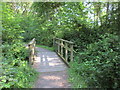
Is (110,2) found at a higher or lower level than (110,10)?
higher

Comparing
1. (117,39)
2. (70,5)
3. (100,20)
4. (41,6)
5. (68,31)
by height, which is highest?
(41,6)

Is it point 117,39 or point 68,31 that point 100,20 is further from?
point 117,39

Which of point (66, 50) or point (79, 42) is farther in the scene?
point (79, 42)

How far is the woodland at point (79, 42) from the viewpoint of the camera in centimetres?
229

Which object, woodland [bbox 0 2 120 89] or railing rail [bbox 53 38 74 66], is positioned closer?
woodland [bbox 0 2 120 89]

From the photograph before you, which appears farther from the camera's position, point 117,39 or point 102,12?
point 102,12

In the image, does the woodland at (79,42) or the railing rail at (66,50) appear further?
the railing rail at (66,50)

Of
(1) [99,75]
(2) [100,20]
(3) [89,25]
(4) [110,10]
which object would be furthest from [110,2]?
(1) [99,75]

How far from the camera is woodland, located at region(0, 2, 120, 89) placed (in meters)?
2.29

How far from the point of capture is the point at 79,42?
18.7 ft

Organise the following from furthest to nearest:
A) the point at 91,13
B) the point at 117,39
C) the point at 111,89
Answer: the point at 91,13 < the point at 117,39 < the point at 111,89

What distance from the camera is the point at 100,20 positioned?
20.3 ft

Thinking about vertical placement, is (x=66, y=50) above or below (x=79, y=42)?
below

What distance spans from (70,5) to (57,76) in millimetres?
4305
